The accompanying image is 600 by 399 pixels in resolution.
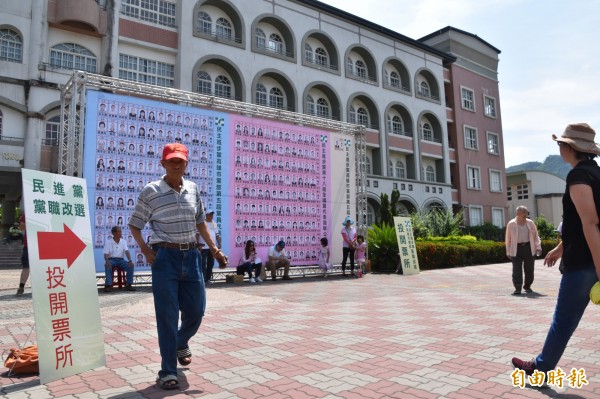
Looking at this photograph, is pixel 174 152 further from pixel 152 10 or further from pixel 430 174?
pixel 430 174

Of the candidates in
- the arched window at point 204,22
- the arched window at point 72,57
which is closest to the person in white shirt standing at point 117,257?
the arched window at point 72,57

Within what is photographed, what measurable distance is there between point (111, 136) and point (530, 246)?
8.99 m

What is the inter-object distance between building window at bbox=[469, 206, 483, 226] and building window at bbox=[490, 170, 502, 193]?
247 centimetres

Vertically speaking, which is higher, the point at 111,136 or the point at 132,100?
the point at 132,100

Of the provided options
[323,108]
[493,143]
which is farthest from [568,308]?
[493,143]

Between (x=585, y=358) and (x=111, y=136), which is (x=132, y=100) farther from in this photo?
(x=585, y=358)

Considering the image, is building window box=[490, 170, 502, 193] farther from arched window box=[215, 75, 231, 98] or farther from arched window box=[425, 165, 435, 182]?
arched window box=[215, 75, 231, 98]

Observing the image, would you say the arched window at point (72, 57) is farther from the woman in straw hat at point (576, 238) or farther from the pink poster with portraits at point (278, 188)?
the woman in straw hat at point (576, 238)

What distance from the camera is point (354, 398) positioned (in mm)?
3025

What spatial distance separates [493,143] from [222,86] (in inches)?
995

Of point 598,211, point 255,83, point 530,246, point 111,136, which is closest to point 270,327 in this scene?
point 598,211

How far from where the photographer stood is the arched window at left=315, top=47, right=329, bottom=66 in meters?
28.3

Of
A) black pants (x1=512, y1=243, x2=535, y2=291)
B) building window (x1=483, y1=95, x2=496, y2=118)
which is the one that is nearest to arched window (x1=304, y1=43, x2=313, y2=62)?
building window (x1=483, y1=95, x2=496, y2=118)

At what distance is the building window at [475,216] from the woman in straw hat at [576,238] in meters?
34.1
